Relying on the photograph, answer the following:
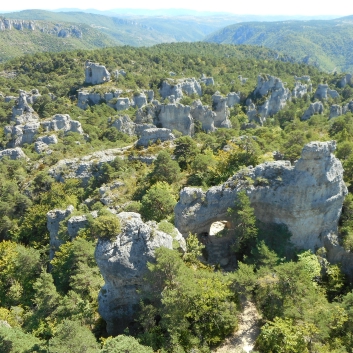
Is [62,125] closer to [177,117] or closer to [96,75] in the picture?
[177,117]

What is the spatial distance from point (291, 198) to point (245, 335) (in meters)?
10.8

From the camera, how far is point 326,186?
80.3 feet

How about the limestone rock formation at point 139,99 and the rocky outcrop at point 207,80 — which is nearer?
the limestone rock formation at point 139,99

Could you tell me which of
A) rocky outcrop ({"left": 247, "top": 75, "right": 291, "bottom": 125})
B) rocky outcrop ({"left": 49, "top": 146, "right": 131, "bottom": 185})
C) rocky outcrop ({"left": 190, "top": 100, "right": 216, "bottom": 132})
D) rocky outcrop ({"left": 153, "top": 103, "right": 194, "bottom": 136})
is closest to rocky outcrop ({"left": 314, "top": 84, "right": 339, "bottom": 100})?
rocky outcrop ({"left": 247, "top": 75, "right": 291, "bottom": 125})

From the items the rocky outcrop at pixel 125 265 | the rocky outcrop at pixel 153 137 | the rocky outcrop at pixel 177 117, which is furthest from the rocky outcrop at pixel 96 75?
the rocky outcrop at pixel 125 265

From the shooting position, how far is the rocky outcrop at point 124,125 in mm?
74188

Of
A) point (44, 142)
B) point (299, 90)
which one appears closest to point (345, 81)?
point (299, 90)

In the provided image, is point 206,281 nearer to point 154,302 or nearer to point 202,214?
Result: point 154,302

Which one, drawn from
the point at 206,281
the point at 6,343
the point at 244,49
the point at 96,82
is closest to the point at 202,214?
the point at 206,281

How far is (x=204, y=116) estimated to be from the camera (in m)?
74.7

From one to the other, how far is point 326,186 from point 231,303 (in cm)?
1205

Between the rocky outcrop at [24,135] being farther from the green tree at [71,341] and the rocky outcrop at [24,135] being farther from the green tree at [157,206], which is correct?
the green tree at [71,341]

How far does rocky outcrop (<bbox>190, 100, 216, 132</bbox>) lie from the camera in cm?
7444

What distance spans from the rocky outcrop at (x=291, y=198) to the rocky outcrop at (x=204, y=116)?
49.7 meters
